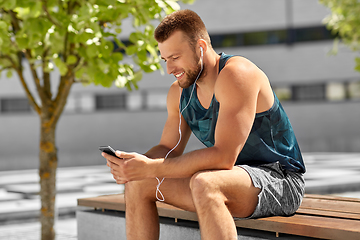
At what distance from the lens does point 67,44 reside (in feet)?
13.5

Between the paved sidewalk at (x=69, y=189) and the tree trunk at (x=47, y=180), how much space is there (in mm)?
1454

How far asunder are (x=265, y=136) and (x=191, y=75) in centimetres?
57

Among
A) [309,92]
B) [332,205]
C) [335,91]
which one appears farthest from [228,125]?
[335,91]

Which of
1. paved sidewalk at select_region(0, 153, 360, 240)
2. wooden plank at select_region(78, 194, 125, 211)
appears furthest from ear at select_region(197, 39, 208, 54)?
paved sidewalk at select_region(0, 153, 360, 240)

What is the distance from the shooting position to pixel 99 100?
19.7 metres

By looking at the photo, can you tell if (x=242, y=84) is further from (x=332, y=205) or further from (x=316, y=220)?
(x=332, y=205)

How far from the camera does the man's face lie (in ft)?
9.47

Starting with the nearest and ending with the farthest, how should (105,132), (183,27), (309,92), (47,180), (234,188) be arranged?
1. (234,188)
2. (183,27)
3. (47,180)
4. (309,92)
5. (105,132)

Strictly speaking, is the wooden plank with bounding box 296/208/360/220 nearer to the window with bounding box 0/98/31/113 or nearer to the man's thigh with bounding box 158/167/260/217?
the man's thigh with bounding box 158/167/260/217

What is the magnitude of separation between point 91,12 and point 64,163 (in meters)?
13.8

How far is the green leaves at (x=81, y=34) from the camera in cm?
366

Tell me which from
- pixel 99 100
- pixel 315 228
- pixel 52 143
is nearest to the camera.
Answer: pixel 315 228

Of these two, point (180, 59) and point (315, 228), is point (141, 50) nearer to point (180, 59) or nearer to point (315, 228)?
point (180, 59)

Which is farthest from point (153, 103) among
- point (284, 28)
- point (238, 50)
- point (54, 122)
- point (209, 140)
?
point (209, 140)
